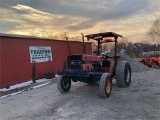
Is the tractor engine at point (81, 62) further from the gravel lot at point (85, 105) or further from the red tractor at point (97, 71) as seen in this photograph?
the gravel lot at point (85, 105)

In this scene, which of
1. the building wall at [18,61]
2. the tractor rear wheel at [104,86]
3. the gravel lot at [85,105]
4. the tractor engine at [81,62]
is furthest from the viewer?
the building wall at [18,61]

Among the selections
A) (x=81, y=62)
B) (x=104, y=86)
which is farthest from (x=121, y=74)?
(x=81, y=62)

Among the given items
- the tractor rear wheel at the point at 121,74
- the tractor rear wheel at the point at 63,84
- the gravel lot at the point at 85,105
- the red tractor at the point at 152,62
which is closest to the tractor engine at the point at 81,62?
the tractor rear wheel at the point at 63,84

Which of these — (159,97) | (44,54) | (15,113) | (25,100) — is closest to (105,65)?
(159,97)

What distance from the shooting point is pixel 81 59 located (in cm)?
848

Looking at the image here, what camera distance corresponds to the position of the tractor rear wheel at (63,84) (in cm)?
919

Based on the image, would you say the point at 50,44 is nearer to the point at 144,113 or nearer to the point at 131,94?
the point at 131,94

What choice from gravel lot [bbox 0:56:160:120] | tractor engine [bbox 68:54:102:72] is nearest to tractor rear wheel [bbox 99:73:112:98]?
gravel lot [bbox 0:56:160:120]

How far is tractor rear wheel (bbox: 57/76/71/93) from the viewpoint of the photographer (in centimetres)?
919

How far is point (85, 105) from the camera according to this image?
7344mm

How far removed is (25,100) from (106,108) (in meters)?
3.29

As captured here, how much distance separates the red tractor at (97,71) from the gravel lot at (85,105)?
1.18ft

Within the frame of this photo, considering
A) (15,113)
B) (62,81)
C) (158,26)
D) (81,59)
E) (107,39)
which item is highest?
(158,26)

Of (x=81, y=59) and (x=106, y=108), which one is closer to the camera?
(x=106, y=108)
